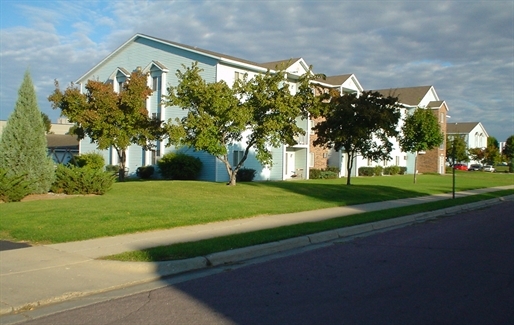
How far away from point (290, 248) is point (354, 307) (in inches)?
179

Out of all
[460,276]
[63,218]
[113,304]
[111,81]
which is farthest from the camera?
[111,81]

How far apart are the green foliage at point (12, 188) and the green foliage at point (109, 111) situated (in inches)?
367

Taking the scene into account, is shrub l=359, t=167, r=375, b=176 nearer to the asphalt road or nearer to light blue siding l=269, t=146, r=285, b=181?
light blue siding l=269, t=146, r=285, b=181

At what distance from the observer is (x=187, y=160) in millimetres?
33656

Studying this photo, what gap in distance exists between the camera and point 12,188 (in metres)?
17.2

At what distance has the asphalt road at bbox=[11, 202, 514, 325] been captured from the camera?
6.40 meters

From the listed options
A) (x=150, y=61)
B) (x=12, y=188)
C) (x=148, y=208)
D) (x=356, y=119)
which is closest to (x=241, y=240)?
(x=148, y=208)

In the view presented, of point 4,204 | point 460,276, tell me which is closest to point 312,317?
point 460,276

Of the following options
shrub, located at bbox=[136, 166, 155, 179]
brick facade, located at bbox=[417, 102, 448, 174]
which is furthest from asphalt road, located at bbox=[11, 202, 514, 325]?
brick facade, located at bbox=[417, 102, 448, 174]

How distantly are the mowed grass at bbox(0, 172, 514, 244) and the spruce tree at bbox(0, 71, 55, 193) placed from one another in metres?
2.06

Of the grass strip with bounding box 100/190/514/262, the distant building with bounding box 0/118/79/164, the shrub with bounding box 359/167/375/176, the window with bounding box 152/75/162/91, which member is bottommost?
the grass strip with bounding box 100/190/514/262

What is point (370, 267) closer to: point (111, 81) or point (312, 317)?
point (312, 317)

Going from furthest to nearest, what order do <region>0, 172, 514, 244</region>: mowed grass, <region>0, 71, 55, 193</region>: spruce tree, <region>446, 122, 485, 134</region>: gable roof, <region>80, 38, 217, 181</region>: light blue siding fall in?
<region>446, 122, 485, 134</region>: gable roof < <region>80, 38, 217, 181</region>: light blue siding < <region>0, 71, 55, 193</region>: spruce tree < <region>0, 172, 514, 244</region>: mowed grass

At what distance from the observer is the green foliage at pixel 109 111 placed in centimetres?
2689
